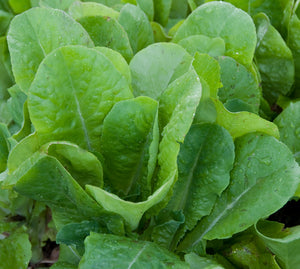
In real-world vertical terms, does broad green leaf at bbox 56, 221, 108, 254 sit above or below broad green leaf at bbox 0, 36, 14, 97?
below

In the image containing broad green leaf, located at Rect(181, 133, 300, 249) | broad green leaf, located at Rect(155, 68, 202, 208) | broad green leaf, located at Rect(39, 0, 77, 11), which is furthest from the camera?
broad green leaf, located at Rect(39, 0, 77, 11)

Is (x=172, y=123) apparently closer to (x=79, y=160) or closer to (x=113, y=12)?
(x=79, y=160)

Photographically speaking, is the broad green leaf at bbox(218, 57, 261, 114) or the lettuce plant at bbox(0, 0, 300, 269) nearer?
the lettuce plant at bbox(0, 0, 300, 269)

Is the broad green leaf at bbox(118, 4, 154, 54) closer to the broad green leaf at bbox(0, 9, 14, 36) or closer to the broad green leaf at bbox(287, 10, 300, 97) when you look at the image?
the broad green leaf at bbox(287, 10, 300, 97)

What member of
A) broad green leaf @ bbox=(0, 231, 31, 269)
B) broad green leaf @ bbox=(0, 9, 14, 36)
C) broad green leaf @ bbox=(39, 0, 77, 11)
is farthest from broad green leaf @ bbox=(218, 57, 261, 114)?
broad green leaf @ bbox=(0, 9, 14, 36)

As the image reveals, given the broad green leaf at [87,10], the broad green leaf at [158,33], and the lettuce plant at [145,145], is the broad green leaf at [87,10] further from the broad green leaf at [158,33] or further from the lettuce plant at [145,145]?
the broad green leaf at [158,33]
